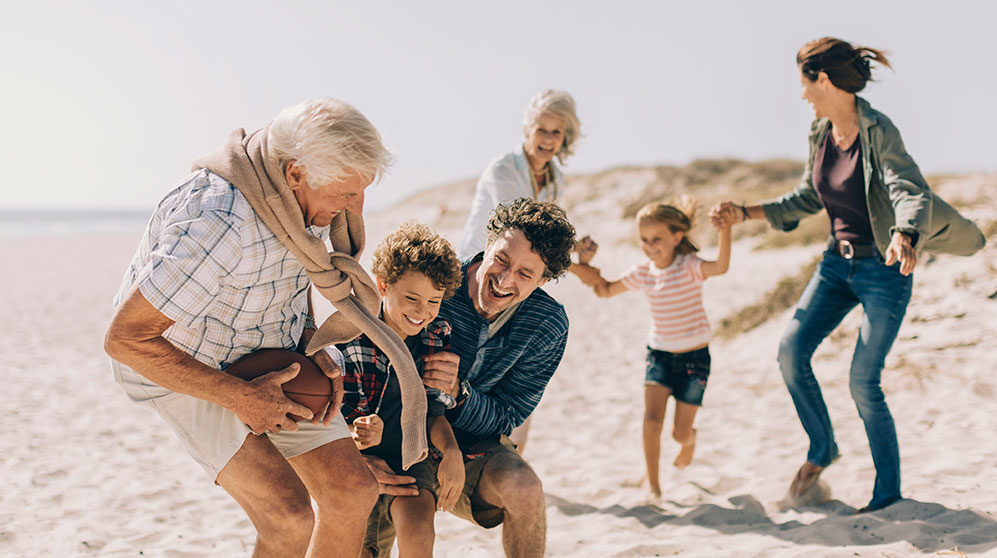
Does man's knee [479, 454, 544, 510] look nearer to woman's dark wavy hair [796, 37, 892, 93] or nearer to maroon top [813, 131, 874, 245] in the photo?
maroon top [813, 131, 874, 245]

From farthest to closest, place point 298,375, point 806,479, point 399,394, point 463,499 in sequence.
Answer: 1. point 806,479
2. point 463,499
3. point 399,394
4. point 298,375

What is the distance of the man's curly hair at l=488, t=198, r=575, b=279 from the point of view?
10.7 feet

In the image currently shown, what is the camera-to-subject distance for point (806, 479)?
4680mm

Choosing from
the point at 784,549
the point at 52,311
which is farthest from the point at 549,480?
the point at 52,311

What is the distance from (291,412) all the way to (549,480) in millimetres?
3131

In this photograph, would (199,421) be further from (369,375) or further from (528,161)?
(528,161)

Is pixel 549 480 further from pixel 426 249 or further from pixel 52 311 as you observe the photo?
pixel 52 311

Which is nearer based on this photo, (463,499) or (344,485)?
(344,485)

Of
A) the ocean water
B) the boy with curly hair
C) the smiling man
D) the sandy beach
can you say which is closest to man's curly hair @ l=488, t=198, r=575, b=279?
the smiling man

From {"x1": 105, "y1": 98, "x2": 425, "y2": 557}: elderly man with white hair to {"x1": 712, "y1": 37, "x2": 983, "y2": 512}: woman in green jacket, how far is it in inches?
103

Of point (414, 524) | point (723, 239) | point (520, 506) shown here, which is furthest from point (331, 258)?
point (723, 239)

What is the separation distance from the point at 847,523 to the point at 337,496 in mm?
2822

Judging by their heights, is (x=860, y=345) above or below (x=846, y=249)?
below

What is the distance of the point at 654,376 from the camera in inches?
199
